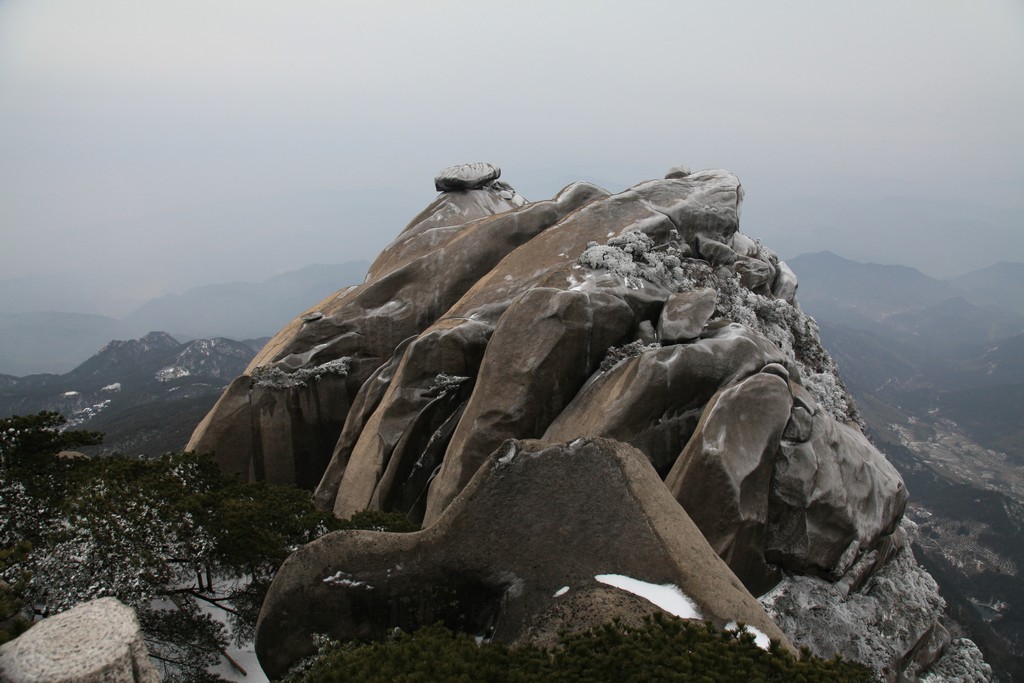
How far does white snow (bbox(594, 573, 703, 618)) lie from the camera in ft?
37.9

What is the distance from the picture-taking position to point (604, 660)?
9.65m

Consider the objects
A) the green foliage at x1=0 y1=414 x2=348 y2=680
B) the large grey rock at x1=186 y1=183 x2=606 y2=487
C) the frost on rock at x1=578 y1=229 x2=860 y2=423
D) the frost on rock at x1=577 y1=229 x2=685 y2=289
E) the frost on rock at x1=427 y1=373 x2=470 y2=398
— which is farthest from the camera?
the large grey rock at x1=186 y1=183 x2=606 y2=487

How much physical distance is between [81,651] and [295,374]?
1721 cm

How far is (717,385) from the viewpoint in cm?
1853

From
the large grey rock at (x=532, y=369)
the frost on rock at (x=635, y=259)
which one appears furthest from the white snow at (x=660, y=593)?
the frost on rock at (x=635, y=259)

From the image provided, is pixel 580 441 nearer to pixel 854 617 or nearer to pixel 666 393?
pixel 666 393

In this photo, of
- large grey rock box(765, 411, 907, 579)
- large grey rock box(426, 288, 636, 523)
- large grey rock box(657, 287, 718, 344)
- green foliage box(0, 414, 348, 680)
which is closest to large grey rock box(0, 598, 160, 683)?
green foliage box(0, 414, 348, 680)

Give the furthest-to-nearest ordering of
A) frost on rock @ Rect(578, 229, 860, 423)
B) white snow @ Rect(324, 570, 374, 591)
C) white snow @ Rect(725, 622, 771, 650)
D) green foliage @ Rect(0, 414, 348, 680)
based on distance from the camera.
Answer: frost on rock @ Rect(578, 229, 860, 423) → green foliage @ Rect(0, 414, 348, 680) → white snow @ Rect(324, 570, 374, 591) → white snow @ Rect(725, 622, 771, 650)

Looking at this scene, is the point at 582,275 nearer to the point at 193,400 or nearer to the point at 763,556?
the point at 763,556

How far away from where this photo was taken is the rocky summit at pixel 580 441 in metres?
13.0

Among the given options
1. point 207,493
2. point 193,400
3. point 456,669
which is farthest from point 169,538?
point 193,400

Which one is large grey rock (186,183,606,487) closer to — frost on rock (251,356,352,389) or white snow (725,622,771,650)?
frost on rock (251,356,352,389)

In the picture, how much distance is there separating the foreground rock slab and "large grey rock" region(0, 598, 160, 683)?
3.32 metres

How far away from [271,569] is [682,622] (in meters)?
11.0
